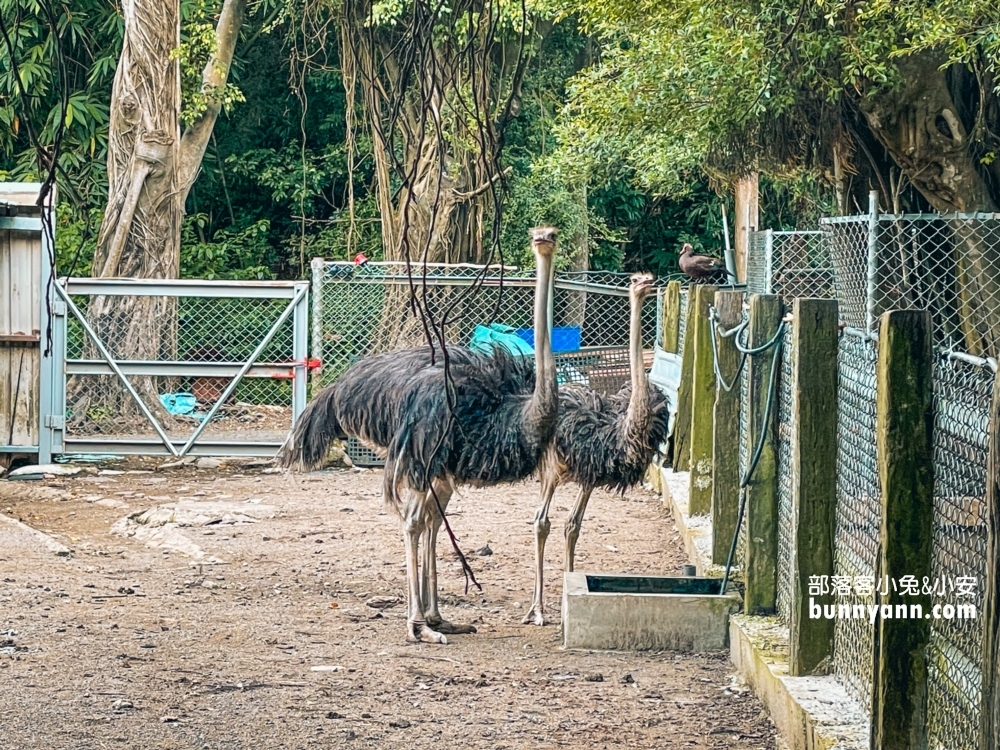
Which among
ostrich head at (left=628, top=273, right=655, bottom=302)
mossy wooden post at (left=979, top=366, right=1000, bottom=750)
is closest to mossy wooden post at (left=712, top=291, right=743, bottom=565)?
ostrich head at (left=628, top=273, right=655, bottom=302)

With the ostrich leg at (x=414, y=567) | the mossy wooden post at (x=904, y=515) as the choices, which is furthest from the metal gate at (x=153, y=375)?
the mossy wooden post at (x=904, y=515)

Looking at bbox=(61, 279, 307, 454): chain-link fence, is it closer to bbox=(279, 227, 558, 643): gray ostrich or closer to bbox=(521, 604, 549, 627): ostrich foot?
bbox=(279, 227, 558, 643): gray ostrich

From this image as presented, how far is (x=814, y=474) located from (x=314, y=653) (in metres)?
2.29

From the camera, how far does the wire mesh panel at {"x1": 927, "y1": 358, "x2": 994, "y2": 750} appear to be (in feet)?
9.77

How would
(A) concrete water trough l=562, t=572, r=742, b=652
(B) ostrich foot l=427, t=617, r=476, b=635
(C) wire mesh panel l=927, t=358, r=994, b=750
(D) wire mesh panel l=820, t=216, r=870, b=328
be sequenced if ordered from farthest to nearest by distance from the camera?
(D) wire mesh panel l=820, t=216, r=870, b=328 → (B) ostrich foot l=427, t=617, r=476, b=635 → (A) concrete water trough l=562, t=572, r=742, b=652 → (C) wire mesh panel l=927, t=358, r=994, b=750

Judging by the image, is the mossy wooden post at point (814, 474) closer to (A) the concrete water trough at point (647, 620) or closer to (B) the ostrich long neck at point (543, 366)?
Answer: (A) the concrete water trough at point (647, 620)

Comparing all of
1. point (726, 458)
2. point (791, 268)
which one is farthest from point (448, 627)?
point (791, 268)

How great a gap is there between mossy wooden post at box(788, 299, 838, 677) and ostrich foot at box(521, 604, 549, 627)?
6.85ft

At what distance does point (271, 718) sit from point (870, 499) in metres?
2.05

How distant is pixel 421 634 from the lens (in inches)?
226

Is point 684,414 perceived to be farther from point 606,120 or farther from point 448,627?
point 448,627

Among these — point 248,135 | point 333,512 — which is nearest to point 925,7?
point 333,512

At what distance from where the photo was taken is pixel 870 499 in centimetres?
402

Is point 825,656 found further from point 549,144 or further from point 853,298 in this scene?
point 549,144
